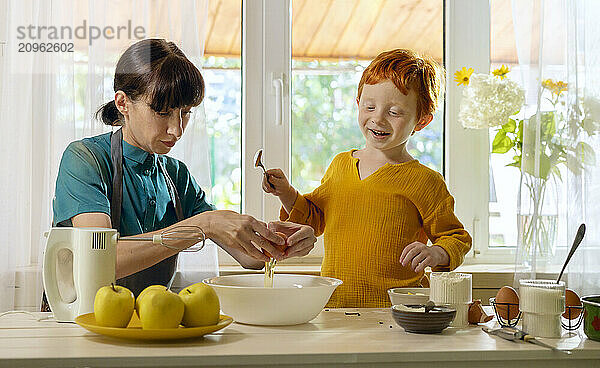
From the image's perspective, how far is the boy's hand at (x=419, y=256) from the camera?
1648 mm

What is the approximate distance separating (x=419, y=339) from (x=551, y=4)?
1.74 meters

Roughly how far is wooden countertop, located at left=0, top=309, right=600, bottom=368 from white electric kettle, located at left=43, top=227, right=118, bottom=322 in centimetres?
6

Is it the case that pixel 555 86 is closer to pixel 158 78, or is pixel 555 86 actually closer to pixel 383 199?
pixel 383 199

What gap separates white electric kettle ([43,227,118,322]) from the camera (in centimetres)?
143

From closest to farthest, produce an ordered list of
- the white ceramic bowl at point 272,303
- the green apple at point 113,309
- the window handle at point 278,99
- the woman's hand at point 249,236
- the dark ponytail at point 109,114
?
the green apple at point 113,309 → the white ceramic bowl at point 272,303 → the woman's hand at point 249,236 → the dark ponytail at point 109,114 → the window handle at point 278,99

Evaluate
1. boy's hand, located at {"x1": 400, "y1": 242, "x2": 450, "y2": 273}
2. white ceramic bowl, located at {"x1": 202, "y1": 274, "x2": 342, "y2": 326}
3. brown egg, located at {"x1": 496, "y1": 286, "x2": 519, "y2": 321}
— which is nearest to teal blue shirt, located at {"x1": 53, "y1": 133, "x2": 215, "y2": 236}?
white ceramic bowl, located at {"x1": 202, "y1": 274, "x2": 342, "y2": 326}

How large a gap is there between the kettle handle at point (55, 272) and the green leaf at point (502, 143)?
186 centimetres

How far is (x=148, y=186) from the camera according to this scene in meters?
1.92

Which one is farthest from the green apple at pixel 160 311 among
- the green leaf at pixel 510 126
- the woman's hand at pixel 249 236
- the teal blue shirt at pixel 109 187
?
the green leaf at pixel 510 126

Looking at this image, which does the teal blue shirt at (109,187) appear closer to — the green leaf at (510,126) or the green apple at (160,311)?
the green apple at (160,311)

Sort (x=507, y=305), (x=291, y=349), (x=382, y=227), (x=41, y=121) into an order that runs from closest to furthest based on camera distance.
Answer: (x=291, y=349)
(x=507, y=305)
(x=382, y=227)
(x=41, y=121)

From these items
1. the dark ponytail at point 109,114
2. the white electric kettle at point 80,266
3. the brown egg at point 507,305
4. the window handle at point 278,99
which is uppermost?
the window handle at point 278,99

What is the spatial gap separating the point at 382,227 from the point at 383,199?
0.24ft

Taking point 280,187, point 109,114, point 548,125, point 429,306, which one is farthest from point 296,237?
point 548,125
